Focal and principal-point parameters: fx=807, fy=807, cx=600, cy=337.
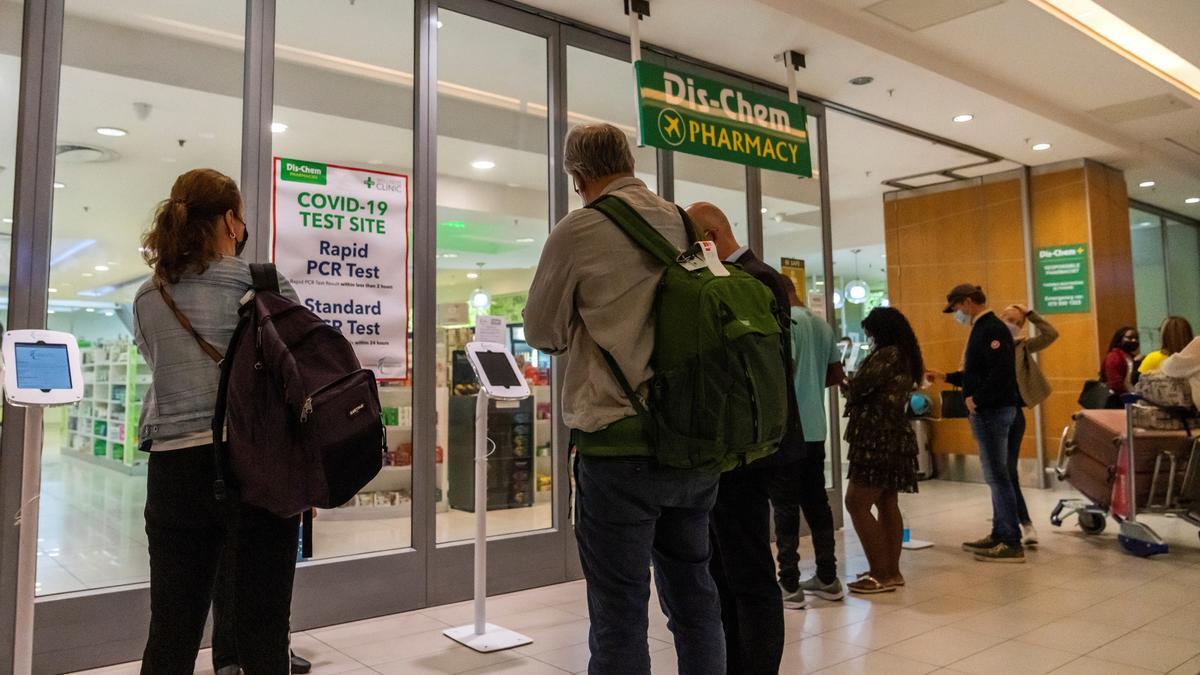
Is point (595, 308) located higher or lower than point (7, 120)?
lower

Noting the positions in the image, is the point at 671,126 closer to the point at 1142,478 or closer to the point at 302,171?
the point at 302,171

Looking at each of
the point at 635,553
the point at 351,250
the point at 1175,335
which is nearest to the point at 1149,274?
the point at 1175,335

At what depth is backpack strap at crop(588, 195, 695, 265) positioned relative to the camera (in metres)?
1.69

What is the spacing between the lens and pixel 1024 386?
17.2 feet

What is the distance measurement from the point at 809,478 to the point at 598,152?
7.97 feet

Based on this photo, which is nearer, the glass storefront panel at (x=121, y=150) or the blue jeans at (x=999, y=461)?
the glass storefront panel at (x=121, y=150)

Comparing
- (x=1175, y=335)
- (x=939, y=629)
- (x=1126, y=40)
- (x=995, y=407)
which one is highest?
(x=1126, y=40)

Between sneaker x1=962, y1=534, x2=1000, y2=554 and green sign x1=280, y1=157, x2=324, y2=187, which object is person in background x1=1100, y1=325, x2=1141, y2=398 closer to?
sneaker x1=962, y1=534, x2=1000, y2=554

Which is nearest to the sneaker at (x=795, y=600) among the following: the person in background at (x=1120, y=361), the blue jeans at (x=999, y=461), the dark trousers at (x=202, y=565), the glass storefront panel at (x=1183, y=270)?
the blue jeans at (x=999, y=461)

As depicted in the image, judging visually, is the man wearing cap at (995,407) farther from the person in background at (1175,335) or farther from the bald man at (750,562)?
the bald man at (750,562)

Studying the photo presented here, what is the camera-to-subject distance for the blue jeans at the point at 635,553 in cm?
164

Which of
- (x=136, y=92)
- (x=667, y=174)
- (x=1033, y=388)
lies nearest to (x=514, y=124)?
(x=667, y=174)

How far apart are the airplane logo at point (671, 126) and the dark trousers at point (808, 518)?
177 centimetres

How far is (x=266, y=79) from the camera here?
11.6ft
